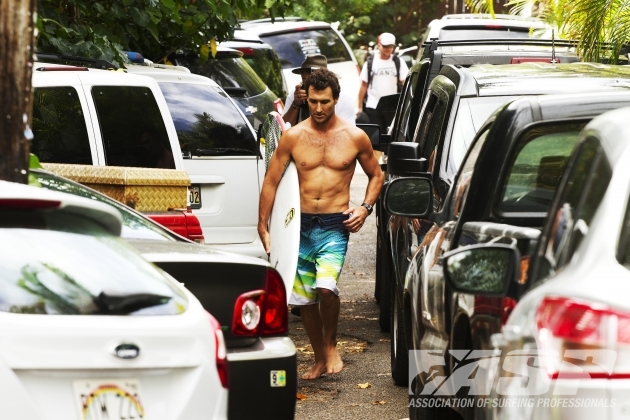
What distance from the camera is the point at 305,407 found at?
797 centimetres

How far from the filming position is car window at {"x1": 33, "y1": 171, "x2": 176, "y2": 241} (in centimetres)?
642

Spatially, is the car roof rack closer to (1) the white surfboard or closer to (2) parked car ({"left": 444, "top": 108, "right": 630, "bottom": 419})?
(1) the white surfboard

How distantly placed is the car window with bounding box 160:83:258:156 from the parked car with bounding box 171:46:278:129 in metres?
3.57

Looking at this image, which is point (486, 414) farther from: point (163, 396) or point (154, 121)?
point (154, 121)

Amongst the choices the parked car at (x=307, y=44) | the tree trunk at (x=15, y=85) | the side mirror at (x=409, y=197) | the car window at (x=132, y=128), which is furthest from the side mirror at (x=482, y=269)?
the parked car at (x=307, y=44)

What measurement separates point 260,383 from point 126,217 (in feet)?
3.95

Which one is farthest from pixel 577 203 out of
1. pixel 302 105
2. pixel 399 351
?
pixel 302 105

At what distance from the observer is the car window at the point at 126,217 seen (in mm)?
6422

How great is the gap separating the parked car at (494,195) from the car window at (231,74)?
945 cm

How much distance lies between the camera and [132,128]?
33.2ft

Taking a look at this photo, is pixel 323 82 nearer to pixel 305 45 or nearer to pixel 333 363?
pixel 333 363

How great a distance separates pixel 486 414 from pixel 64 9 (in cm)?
940

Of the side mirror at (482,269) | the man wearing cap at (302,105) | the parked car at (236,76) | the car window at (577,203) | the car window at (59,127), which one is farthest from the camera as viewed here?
the parked car at (236,76)

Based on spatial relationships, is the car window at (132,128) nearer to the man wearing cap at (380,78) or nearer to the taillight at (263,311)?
the taillight at (263,311)
